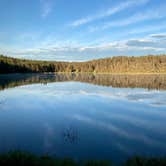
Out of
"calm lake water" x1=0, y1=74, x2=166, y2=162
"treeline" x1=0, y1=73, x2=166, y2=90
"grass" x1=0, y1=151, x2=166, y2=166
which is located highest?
"grass" x1=0, y1=151, x2=166, y2=166

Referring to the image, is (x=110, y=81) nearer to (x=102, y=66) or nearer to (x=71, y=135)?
(x=71, y=135)

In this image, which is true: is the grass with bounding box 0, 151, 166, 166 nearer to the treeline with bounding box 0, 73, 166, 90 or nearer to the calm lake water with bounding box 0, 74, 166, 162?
the calm lake water with bounding box 0, 74, 166, 162

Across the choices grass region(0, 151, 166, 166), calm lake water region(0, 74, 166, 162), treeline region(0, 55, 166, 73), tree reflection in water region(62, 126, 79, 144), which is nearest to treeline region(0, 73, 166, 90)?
calm lake water region(0, 74, 166, 162)

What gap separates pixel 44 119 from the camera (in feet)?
50.9

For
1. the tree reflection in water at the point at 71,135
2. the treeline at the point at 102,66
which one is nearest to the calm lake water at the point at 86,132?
the tree reflection in water at the point at 71,135

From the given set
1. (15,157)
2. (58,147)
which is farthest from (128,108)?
(15,157)

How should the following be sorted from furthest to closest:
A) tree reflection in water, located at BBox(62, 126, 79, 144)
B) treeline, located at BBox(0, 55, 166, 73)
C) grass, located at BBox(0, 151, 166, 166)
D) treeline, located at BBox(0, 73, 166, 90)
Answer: treeline, located at BBox(0, 55, 166, 73) < treeline, located at BBox(0, 73, 166, 90) < tree reflection in water, located at BBox(62, 126, 79, 144) < grass, located at BBox(0, 151, 166, 166)

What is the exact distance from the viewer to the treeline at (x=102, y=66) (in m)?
95.8

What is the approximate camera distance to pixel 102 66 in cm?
13738

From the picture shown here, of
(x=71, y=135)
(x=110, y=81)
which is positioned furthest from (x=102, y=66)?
(x=71, y=135)

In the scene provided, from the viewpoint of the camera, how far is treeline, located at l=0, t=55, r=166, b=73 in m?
95.8

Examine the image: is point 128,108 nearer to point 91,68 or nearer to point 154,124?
point 154,124

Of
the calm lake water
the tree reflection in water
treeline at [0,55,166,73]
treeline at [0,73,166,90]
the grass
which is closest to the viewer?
the grass

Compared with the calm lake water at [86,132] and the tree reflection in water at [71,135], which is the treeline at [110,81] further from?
the tree reflection in water at [71,135]
